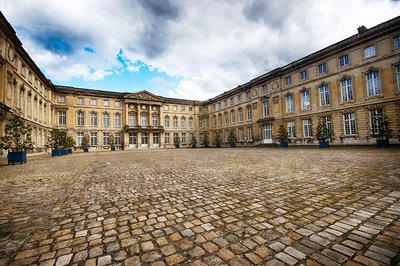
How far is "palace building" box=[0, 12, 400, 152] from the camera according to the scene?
1719cm

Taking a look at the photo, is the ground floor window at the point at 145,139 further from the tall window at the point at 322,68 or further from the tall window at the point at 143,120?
the tall window at the point at 322,68

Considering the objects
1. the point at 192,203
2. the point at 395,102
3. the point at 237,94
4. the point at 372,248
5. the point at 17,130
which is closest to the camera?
the point at 372,248

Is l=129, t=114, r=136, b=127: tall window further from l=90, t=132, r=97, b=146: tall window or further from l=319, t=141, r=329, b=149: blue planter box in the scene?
l=319, t=141, r=329, b=149: blue planter box

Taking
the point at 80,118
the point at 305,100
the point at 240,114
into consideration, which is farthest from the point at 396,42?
the point at 80,118

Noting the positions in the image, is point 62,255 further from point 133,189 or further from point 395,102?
point 395,102

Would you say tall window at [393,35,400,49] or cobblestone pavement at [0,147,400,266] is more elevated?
tall window at [393,35,400,49]

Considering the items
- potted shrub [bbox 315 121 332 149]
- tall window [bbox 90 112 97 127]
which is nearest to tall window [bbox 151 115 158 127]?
tall window [bbox 90 112 97 127]

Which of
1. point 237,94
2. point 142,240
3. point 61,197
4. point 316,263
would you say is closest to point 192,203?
point 142,240

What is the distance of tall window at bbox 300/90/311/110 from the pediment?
1106 inches

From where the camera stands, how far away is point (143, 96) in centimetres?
3938

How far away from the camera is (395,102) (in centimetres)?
1656

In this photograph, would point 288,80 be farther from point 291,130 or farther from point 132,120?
point 132,120

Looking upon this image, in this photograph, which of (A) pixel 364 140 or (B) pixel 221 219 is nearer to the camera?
(B) pixel 221 219

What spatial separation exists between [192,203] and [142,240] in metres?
1.36
